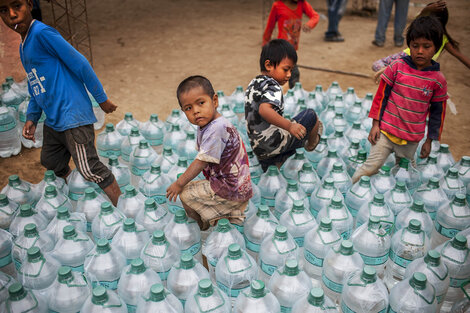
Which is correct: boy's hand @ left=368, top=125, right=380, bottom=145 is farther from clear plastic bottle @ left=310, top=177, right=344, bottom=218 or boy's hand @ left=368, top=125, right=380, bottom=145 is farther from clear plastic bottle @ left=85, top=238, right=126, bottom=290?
clear plastic bottle @ left=85, top=238, right=126, bottom=290

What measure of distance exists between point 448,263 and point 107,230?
1752mm

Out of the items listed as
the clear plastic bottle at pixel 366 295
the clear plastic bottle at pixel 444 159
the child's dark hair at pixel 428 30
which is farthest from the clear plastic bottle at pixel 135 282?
the clear plastic bottle at pixel 444 159

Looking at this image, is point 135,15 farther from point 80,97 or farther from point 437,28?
point 437,28

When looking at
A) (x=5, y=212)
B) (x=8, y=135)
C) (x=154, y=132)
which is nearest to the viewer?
(x=5, y=212)

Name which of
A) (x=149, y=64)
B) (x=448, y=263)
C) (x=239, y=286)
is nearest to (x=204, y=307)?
(x=239, y=286)

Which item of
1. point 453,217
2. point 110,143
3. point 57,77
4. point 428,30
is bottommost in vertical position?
point 110,143

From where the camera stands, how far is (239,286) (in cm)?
203

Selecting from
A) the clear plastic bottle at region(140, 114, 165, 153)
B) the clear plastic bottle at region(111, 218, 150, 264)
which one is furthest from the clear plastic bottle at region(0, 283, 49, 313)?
the clear plastic bottle at region(140, 114, 165, 153)

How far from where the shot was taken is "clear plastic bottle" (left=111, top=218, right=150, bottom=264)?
7.23ft

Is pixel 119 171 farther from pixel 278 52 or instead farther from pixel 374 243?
pixel 374 243

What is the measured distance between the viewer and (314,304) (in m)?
1.68

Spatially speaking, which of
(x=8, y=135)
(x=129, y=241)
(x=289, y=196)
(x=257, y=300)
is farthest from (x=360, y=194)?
(x=8, y=135)

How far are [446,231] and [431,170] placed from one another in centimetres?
64

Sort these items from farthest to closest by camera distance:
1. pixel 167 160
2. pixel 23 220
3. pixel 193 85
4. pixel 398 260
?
pixel 167 160
pixel 23 220
pixel 398 260
pixel 193 85
